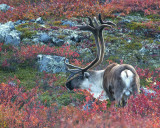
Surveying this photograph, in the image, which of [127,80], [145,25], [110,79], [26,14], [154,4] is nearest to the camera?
[127,80]

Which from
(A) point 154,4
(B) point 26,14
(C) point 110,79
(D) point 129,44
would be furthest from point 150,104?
(A) point 154,4

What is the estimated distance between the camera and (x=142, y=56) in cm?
1108

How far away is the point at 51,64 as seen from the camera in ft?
31.3

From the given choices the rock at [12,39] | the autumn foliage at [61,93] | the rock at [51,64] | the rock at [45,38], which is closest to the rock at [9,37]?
the rock at [12,39]

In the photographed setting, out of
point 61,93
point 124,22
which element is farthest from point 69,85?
point 124,22

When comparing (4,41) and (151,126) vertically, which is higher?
(4,41)

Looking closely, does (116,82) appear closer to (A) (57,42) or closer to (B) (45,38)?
(A) (57,42)

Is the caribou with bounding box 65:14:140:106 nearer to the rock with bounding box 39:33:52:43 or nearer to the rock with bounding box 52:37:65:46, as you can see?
the rock with bounding box 52:37:65:46

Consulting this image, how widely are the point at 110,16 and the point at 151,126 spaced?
1299 centimetres

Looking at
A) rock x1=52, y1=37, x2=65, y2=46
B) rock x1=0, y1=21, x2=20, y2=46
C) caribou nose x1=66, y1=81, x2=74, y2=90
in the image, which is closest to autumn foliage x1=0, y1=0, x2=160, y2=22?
rock x1=0, y1=21, x2=20, y2=46

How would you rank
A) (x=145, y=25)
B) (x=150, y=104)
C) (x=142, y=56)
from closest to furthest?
(x=150, y=104), (x=142, y=56), (x=145, y=25)

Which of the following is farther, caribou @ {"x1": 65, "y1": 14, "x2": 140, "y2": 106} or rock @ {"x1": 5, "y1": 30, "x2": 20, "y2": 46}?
rock @ {"x1": 5, "y1": 30, "x2": 20, "y2": 46}

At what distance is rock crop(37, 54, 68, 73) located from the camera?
949 centimetres

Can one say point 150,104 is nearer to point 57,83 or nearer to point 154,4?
point 57,83
